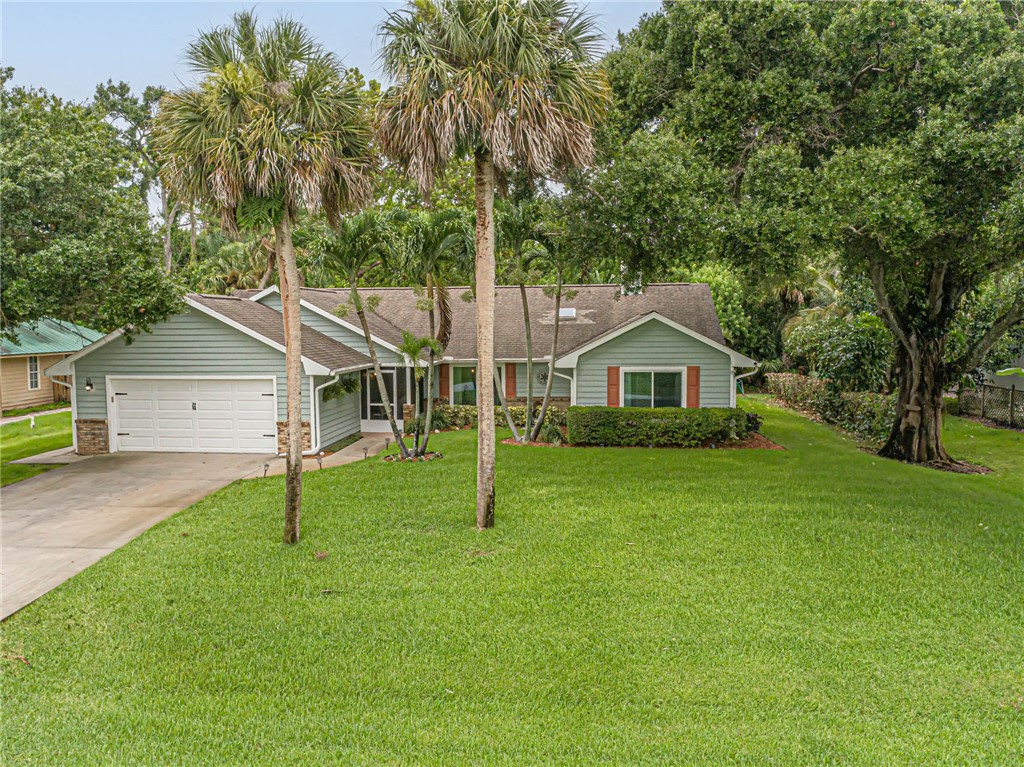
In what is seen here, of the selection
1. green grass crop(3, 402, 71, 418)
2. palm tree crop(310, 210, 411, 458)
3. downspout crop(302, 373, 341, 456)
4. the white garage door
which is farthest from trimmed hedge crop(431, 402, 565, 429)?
green grass crop(3, 402, 71, 418)

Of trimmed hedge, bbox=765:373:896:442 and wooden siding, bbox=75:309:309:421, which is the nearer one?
wooden siding, bbox=75:309:309:421

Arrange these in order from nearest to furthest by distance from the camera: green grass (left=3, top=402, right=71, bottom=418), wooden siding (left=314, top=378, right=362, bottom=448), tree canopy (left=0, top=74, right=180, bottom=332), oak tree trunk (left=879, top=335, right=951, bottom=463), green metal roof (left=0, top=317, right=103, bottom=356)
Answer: tree canopy (left=0, top=74, right=180, bottom=332), oak tree trunk (left=879, top=335, right=951, bottom=463), wooden siding (left=314, top=378, right=362, bottom=448), green grass (left=3, top=402, right=71, bottom=418), green metal roof (left=0, top=317, right=103, bottom=356)

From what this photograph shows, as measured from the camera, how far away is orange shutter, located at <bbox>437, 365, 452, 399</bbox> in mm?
20281

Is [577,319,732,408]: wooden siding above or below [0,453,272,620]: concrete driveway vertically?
above

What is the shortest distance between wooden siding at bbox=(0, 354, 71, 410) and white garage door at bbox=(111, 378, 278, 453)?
10.8m

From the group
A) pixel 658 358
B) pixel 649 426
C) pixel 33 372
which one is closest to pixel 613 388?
pixel 658 358

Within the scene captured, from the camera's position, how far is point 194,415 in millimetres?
16031

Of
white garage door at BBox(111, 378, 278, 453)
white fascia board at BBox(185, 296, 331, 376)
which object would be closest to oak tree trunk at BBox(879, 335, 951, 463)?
white fascia board at BBox(185, 296, 331, 376)

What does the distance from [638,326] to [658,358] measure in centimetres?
105

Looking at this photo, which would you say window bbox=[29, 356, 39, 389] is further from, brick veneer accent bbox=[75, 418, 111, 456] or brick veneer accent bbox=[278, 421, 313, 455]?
brick veneer accent bbox=[278, 421, 313, 455]

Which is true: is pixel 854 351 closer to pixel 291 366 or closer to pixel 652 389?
pixel 652 389

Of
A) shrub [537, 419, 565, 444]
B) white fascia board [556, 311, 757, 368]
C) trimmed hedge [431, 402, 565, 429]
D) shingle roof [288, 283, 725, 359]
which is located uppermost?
shingle roof [288, 283, 725, 359]

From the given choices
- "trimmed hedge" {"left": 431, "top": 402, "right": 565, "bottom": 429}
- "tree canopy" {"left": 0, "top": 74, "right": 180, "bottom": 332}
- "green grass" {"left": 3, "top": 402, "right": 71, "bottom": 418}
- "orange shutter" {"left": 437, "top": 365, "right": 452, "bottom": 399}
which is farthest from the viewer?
"green grass" {"left": 3, "top": 402, "right": 71, "bottom": 418}

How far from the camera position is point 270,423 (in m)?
15.8
